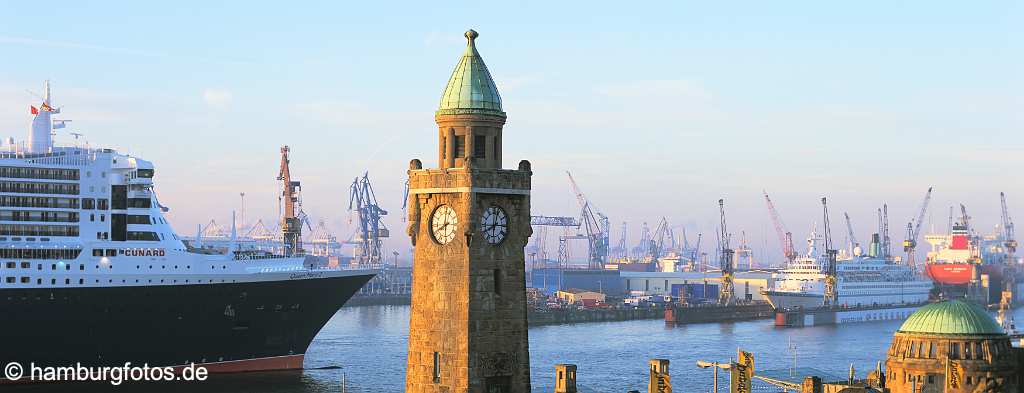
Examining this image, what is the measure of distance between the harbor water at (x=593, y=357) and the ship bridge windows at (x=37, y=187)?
48.3 ft

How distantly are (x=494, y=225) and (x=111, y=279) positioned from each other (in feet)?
218

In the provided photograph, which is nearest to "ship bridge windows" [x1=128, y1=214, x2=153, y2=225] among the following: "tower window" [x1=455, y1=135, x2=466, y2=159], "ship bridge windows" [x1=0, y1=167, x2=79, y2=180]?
"ship bridge windows" [x1=0, y1=167, x2=79, y2=180]

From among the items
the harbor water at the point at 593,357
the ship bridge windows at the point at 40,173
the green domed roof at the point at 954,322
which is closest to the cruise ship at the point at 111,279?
the ship bridge windows at the point at 40,173

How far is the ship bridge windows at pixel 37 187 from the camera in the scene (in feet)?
308

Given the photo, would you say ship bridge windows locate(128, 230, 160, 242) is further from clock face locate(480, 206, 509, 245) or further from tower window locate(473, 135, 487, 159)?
clock face locate(480, 206, 509, 245)

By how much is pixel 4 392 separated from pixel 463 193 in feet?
229

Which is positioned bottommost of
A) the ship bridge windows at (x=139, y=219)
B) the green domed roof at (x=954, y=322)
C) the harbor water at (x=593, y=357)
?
the harbor water at (x=593, y=357)

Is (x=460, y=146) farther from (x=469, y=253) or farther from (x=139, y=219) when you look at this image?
(x=139, y=219)

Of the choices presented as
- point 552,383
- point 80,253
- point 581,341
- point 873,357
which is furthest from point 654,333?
point 80,253

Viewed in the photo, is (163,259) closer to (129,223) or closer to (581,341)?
(129,223)

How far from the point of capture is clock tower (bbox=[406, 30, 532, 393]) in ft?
109

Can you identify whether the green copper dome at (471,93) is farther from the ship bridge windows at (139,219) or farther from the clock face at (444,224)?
the ship bridge windows at (139,219)

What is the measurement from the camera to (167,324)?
313 feet

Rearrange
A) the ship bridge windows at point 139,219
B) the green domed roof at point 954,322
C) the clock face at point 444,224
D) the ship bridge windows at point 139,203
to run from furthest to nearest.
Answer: the ship bridge windows at point 139,203 < the ship bridge windows at point 139,219 < the green domed roof at point 954,322 < the clock face at point 444,224
